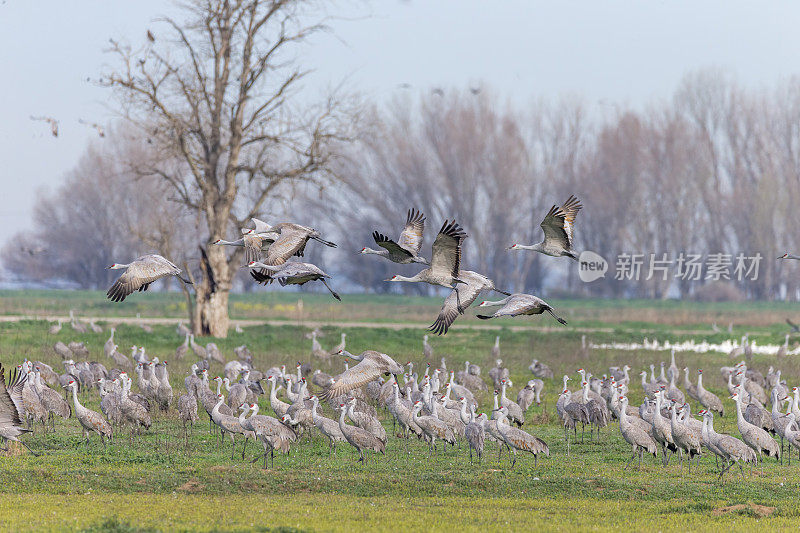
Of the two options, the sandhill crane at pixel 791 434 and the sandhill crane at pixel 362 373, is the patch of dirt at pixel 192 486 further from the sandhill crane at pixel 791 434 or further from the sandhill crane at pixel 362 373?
the sandhill crane at pixel 791 434

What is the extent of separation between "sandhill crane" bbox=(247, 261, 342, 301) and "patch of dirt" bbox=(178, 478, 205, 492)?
4.24 meters

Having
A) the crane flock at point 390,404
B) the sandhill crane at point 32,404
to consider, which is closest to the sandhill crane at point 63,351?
the crane flock at point 390,404

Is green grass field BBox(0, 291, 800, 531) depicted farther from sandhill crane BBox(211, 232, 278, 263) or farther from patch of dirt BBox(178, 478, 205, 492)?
sandhill crane BBox(211, 232, 278, 263)

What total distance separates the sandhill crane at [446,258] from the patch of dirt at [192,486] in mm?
5117

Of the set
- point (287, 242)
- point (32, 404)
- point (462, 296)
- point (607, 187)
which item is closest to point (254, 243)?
point (287, 242)

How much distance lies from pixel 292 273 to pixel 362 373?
14.9ft

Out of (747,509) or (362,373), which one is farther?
(362,373)

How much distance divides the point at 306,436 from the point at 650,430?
21.6 feet

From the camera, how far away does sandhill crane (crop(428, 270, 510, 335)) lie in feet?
39.8

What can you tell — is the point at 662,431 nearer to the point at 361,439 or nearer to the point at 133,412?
the point at 361,439

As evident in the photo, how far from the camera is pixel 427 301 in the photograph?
74.6 metres

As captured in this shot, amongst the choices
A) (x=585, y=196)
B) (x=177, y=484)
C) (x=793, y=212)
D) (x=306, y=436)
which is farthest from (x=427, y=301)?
(x=177, y=484)

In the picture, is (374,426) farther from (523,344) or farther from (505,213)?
(505,213)

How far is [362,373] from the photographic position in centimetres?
1570
